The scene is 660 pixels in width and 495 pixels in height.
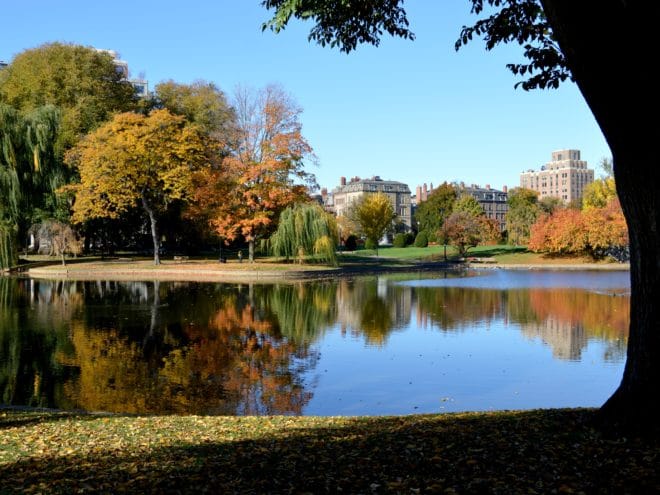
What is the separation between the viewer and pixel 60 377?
11820 millimetres

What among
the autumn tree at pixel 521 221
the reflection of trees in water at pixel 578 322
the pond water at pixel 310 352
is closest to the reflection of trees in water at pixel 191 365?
the pond water at pixel 310 352

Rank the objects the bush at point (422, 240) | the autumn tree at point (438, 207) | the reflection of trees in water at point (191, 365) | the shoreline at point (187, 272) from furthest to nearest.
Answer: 1. the autumn tree at point (438, 207)
2. the bush at point (422, 240)
3. the shoreline at point (187, 272)
4. the reflection of trees in water at point (191, 365)

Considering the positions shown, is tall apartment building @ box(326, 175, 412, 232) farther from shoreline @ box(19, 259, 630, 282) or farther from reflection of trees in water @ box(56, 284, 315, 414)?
reflection of trees in water @ box(56, 284, 315, 414)

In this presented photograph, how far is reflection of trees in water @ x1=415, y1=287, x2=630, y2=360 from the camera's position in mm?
15828

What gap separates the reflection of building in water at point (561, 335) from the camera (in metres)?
14.2

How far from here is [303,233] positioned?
40031 millimetres

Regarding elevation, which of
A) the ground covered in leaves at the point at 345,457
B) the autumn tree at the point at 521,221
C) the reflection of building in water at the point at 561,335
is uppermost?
the autumn tree at the point at 521,221

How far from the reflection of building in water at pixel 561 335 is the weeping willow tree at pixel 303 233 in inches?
851

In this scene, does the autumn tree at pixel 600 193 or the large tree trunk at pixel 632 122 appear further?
the autumn tree at pixel 600 193

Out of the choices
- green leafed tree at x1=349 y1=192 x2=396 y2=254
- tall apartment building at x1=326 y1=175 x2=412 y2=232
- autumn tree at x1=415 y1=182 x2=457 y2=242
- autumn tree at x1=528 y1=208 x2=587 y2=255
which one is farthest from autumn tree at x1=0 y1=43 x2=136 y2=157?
tall apartment building at x1=326 y1=175 x2=412 y2=232

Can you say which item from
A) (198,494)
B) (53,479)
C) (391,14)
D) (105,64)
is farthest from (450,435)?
(105,64)

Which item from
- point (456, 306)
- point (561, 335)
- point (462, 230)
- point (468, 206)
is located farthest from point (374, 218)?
point (561, 335)

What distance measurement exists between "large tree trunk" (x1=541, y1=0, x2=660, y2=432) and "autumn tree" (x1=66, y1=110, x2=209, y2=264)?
37.9m

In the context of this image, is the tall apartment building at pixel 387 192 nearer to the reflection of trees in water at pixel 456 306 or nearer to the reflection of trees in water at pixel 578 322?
the reflection of trees in water at pixel 456 306
